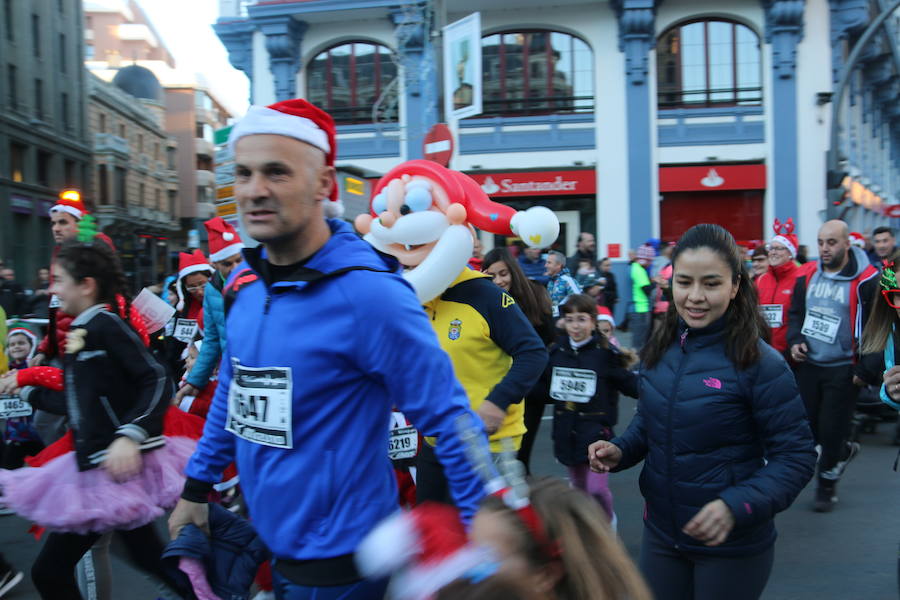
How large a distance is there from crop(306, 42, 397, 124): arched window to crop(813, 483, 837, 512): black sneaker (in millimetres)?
16037

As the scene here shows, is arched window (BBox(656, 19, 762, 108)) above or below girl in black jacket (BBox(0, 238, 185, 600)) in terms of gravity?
above

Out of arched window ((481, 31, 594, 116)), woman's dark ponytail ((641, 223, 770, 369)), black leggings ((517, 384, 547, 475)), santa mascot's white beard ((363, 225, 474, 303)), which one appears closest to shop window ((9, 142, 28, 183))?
arched window ((481, 31, 594, 116))

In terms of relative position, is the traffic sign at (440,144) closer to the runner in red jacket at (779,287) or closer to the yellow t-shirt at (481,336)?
the runner in red jacket at (779,287)

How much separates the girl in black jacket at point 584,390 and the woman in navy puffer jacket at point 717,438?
2102 millimetres

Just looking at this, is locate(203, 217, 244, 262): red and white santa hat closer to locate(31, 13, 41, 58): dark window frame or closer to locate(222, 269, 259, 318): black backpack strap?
locate(222, 269, 259, 318): black backpack strap

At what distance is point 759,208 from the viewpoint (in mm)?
18656

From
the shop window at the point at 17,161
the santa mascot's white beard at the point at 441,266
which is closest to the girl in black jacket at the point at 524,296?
the santa mascot's white beard at the point at 441,266

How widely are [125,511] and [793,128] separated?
60.0 ft

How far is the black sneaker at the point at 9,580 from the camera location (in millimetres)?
4258

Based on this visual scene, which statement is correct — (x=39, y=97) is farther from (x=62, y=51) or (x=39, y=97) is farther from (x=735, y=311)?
(x=735, y=311)

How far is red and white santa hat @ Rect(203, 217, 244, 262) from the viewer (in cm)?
538

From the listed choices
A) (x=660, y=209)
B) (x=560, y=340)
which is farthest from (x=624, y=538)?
(x=660, y=209)

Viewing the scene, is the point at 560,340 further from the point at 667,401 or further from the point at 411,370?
the point at 411,370

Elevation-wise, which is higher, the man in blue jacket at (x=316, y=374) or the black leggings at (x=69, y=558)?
the man in blue jacket at (x=316, y=374)
